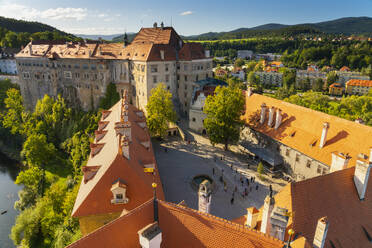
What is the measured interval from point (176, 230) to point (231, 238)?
228cm

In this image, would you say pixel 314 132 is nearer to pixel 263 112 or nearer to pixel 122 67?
pixel 263 112

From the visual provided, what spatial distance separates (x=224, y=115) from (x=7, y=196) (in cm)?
3416

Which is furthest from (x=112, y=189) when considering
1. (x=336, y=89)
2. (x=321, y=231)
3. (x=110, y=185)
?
(x=336, y=89)

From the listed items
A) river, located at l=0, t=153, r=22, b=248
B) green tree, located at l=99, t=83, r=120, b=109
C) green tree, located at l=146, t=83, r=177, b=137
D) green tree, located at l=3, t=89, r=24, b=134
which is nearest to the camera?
river, located at l=0, t=153, r=22, b=248

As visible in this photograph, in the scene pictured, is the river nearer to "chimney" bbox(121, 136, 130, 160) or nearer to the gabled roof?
"chimney" bbox(121, 136, 130, 160)

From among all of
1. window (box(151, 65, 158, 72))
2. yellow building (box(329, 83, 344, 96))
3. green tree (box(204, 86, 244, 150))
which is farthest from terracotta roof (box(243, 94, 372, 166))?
yellow building (box(329, 83, 344, 96))

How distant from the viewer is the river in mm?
30031

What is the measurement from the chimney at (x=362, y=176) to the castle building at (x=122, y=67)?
36080mm

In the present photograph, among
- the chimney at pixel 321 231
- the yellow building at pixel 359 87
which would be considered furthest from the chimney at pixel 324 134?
the yellow building at pixel 359 87

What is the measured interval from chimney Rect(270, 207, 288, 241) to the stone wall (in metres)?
17.6

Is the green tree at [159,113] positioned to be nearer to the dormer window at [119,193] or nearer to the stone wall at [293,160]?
the stone wall at [293,160]

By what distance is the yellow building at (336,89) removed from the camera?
313 ft

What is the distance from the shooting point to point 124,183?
653 inches

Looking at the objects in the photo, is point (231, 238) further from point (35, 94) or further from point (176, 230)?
point (35, 94)
